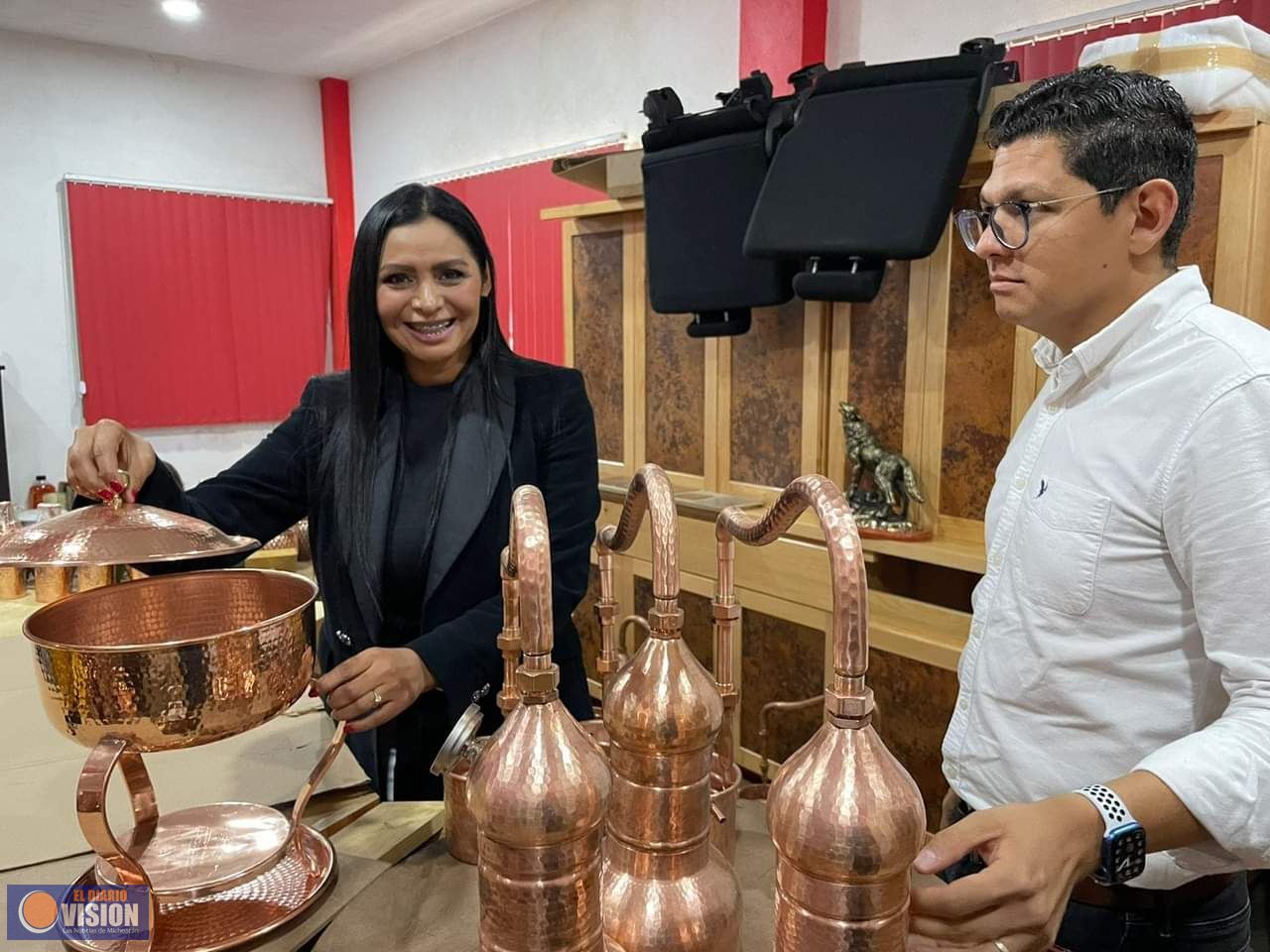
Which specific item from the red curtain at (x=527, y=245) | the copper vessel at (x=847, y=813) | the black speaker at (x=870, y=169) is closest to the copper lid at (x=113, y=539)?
the copper vessel at (x=847, y=813)

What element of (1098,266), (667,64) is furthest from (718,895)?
(667,64)

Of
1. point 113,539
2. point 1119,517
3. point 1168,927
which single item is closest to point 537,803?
point 113,539

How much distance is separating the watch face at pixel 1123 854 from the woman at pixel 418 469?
0.77m

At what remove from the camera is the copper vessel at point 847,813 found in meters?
0.46

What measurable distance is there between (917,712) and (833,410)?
0.88 meters

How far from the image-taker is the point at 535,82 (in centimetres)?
462

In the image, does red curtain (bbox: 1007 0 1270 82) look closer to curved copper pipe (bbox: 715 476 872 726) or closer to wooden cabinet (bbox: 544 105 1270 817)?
wooden cabinet (bbox: 544 105 1270 817)

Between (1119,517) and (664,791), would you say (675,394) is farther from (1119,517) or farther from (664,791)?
(664,791)

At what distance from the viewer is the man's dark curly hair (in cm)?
104

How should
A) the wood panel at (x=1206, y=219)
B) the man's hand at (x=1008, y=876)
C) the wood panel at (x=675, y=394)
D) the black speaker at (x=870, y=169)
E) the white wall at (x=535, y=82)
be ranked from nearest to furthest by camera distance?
the man's hand at (x=1008, y=876) → the wood panel at (x=1206, y=219) → the black speaker at (x=870, y=169) → the wood panel at (x=675, y=394) → the white wall at (x=535, y=82)

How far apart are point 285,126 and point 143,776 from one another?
5.71 meters

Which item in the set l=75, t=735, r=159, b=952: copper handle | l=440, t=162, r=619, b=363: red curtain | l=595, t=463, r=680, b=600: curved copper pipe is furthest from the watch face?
l=440, t=162, r=619, b=363: red curtain

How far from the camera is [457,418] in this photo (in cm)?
144

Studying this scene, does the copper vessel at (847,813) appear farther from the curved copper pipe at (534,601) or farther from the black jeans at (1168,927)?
the black jeans at (1168,927)
